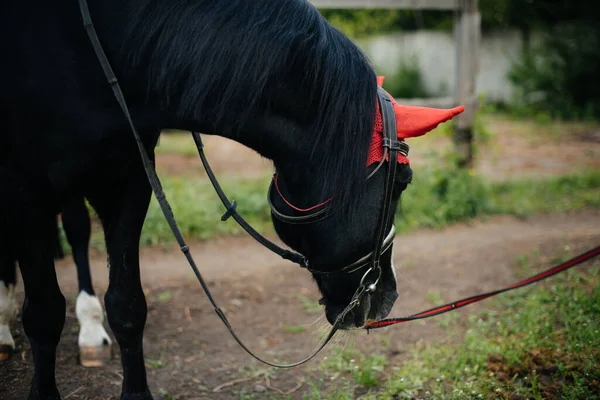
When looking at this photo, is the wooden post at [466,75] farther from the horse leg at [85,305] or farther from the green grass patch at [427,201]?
the horse leg at [85,305]

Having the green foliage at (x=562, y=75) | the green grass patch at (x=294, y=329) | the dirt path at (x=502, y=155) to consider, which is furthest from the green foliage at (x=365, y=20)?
the green grass patch at (x=294, y=329)

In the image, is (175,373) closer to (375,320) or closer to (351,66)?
(375,320)

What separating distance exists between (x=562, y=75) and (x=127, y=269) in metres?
13.2

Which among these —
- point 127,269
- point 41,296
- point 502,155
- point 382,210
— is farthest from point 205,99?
point 502,155

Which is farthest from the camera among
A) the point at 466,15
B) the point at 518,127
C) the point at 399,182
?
the point at 518,127

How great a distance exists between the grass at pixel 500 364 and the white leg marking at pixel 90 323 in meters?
1.27

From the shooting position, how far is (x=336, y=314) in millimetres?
2252

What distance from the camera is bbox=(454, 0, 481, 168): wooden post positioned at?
6.19 metres

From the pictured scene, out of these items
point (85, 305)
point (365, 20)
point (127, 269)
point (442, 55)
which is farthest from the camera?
point (442, 55)

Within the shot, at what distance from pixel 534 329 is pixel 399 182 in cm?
170

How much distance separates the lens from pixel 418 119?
6.41 ft

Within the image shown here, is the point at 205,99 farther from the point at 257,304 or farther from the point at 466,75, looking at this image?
the point at 466,75

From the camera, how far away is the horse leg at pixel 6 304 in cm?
307

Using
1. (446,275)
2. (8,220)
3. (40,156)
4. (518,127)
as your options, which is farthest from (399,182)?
(518,127)
